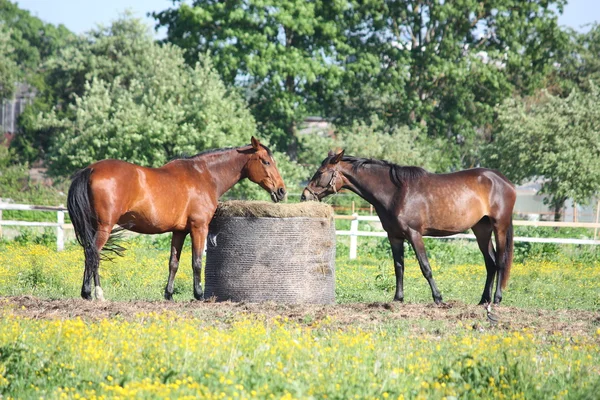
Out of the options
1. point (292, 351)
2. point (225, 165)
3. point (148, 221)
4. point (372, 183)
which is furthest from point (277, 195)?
point (292, 351)

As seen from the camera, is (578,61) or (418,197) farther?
(578,61)

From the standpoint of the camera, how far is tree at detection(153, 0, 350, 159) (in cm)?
3962

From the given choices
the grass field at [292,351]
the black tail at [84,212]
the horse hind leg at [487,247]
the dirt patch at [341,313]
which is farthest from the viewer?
the horse hind leg at [487,247]

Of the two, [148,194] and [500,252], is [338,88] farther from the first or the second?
[148,194]

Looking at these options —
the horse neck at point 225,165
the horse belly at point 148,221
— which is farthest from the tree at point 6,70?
the horse belly at point 148,221

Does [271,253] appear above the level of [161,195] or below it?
below

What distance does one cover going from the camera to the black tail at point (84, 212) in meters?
10.2

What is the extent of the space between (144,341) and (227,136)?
1017 inches

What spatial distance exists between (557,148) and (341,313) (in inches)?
1001

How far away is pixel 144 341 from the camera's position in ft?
23.1

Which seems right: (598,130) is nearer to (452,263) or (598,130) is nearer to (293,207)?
(452,263)

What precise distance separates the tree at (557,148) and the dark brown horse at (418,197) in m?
21.0

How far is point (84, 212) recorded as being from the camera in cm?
1018

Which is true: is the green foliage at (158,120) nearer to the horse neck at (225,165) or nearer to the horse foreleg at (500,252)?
the horse neck at (225,165)
